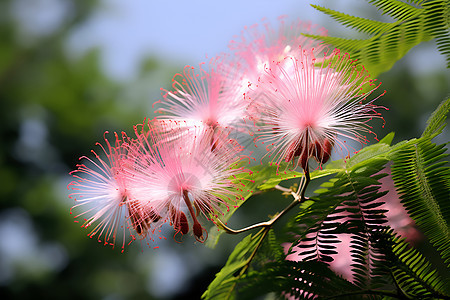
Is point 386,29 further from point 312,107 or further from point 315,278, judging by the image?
point 315,278

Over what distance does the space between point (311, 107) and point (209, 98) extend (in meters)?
0.24

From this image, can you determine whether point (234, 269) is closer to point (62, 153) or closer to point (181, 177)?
point (181, 177)

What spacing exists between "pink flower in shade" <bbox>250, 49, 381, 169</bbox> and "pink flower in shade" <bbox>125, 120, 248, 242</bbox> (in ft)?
0.26

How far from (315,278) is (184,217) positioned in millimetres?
225

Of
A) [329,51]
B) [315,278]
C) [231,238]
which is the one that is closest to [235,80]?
[329,51]

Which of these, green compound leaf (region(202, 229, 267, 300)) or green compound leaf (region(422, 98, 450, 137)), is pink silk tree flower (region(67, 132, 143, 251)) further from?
green compound leaf (region(422, 98, 450, 137))

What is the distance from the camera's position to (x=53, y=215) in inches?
188

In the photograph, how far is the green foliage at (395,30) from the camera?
0.64 m

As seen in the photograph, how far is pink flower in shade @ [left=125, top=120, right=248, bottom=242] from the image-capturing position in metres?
0.67

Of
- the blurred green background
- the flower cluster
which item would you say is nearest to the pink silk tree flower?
the flower cluster

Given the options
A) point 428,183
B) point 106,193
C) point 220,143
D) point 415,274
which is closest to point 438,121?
point 428,183

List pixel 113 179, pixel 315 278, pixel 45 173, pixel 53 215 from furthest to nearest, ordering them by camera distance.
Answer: pixel 45 173
pixel 53 215
pixel 113 179
pixel 315 278

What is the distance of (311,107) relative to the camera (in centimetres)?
63

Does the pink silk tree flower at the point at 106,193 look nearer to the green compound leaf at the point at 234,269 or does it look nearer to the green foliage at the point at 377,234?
the green compound leaf at the point at 234,269
